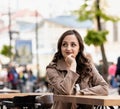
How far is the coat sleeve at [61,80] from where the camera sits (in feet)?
18.7

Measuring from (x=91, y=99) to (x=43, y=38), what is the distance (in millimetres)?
79902

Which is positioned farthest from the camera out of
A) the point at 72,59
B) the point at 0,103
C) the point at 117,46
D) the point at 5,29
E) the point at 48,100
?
the point at 5,29

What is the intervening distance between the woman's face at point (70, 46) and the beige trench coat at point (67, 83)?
0.11m

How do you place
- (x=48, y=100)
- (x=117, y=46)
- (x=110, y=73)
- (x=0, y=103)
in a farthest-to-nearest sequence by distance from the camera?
1. (x=117, y=46)
2. (x=110, y=73)
3. (x=0, y=103)
4. (x=48, y=100)

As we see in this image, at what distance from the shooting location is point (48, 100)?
784cm

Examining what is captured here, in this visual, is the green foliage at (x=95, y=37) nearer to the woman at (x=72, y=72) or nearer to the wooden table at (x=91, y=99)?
the woman at (x=72, y=72)

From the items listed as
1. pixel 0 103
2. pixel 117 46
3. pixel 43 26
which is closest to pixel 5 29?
pixel 43 26

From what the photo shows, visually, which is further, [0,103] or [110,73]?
[110,73]

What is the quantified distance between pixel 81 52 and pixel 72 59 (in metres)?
0.26

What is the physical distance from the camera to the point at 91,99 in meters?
5.43

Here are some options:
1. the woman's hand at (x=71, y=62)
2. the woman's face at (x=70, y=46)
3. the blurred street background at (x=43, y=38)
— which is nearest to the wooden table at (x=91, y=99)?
the woman's hand at (x=71, y=62)

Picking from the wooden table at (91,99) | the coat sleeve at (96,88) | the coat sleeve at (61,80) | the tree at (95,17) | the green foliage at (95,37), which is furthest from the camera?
the green foliage at (95,37)

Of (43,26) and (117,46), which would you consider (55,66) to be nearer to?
(117,46)

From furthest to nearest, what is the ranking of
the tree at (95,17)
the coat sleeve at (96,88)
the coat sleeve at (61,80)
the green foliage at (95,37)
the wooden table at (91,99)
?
the green foliage at (95,37), the tree at (95,17), the coat sleeve at (96,88), the coat sleeve at (61,80), the wooden table at (91,99)
